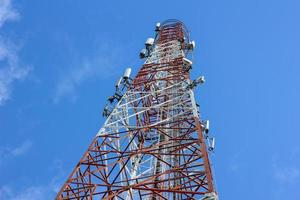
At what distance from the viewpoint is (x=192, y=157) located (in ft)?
50.3

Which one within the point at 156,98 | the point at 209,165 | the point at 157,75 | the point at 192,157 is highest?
the point at 157,75

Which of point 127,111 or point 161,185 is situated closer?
point 161,185

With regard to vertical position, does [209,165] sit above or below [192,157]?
below

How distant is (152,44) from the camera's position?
91.1 ft

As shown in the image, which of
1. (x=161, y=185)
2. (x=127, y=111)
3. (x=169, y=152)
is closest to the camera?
(x=161, y=185)

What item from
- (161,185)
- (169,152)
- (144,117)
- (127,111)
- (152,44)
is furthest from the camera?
(152,44)

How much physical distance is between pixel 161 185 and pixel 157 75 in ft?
31.0

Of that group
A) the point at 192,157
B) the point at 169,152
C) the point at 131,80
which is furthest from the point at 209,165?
the point at 131,80

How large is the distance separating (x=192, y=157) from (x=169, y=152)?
3.53 ft

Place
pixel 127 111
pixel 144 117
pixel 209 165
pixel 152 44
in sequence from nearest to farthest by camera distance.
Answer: pixel 209 165, pixel 127 111, pixel 144 117, pixel 152 44

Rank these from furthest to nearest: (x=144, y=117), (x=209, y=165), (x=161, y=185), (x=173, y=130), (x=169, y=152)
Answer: (x=144, y=117) < (x=173, y=130) < (x=169, y=152) < (x=161, y=185) < (x=209, y=165)

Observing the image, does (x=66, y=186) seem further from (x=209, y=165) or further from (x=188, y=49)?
(x=188, y=49)

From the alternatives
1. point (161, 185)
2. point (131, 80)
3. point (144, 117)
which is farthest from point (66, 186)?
point (131, 80)

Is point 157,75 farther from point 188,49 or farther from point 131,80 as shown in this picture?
point 188,49
